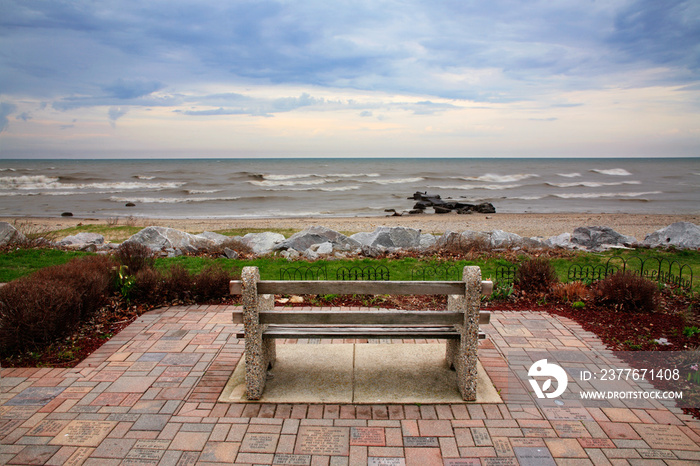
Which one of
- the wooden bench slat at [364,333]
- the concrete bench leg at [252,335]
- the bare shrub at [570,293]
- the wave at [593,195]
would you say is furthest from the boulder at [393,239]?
the wave at [593,195]

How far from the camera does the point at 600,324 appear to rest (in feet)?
18.3

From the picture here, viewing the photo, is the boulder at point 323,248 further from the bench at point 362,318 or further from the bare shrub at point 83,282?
the bench at point 362,318

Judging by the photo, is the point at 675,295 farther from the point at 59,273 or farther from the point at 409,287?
the point at 59,273

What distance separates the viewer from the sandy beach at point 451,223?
1809cm

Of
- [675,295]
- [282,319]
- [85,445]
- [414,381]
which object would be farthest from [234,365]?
[675,295]

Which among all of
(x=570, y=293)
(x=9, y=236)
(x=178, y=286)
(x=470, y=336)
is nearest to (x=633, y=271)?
(x=570, y=293)

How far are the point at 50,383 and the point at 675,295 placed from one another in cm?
852

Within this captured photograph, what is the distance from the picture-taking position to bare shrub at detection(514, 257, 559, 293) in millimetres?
6801

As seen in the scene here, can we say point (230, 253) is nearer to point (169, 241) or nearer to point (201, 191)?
point (169, 241)

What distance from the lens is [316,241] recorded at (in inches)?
452

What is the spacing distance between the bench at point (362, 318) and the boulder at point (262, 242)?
6.77 meters

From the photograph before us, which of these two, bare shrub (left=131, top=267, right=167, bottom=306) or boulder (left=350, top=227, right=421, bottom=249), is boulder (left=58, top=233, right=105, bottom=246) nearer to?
bare shrub (left=131, top=267, right=167, bottom=306)

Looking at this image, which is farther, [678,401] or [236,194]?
[236,194]

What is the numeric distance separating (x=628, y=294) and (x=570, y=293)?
Answer: 761 mm
